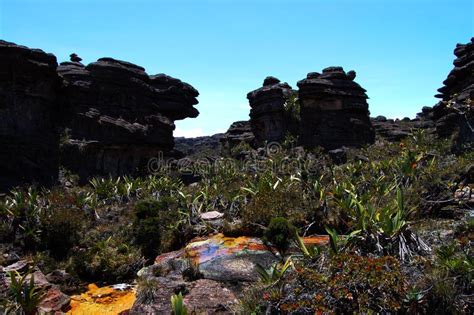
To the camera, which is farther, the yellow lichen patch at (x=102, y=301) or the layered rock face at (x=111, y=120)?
the layered rock face at (x=111, y=120)

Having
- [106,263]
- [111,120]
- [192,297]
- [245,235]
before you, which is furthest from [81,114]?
[192,297]

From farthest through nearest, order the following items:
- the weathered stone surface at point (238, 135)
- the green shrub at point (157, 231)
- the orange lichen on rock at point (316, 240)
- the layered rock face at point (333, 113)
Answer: the weathered stone surface at point (238, 135) < the layered rock face at point (333, 113) < the green shrub at point (157, 231) < the orange lichen on rock at point (316, 240)

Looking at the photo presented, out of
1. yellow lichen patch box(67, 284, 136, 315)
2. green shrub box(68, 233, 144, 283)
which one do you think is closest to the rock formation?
green shrub box(68, 233, 144, 283)

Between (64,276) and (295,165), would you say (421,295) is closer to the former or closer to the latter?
(64,276)

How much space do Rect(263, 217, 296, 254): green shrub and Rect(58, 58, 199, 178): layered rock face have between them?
36.0 m

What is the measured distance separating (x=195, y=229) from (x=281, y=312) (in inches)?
320

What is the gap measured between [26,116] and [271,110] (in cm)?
2796

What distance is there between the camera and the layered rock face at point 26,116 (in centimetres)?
3666

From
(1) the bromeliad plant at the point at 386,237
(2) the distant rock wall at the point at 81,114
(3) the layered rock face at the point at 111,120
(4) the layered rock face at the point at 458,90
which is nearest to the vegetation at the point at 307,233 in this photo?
(1) the bromeliad plant at the point at 386,237

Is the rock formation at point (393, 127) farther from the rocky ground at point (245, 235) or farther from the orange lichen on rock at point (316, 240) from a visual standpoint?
the orange lichen on rock at point (316, 240)

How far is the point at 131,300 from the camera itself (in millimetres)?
11773

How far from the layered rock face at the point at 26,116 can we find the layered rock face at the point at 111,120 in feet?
11.7

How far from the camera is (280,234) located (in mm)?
12008

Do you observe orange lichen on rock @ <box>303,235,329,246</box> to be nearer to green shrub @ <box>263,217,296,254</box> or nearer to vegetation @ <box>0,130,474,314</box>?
vegetation @ <box>0,130,474,314</box>
